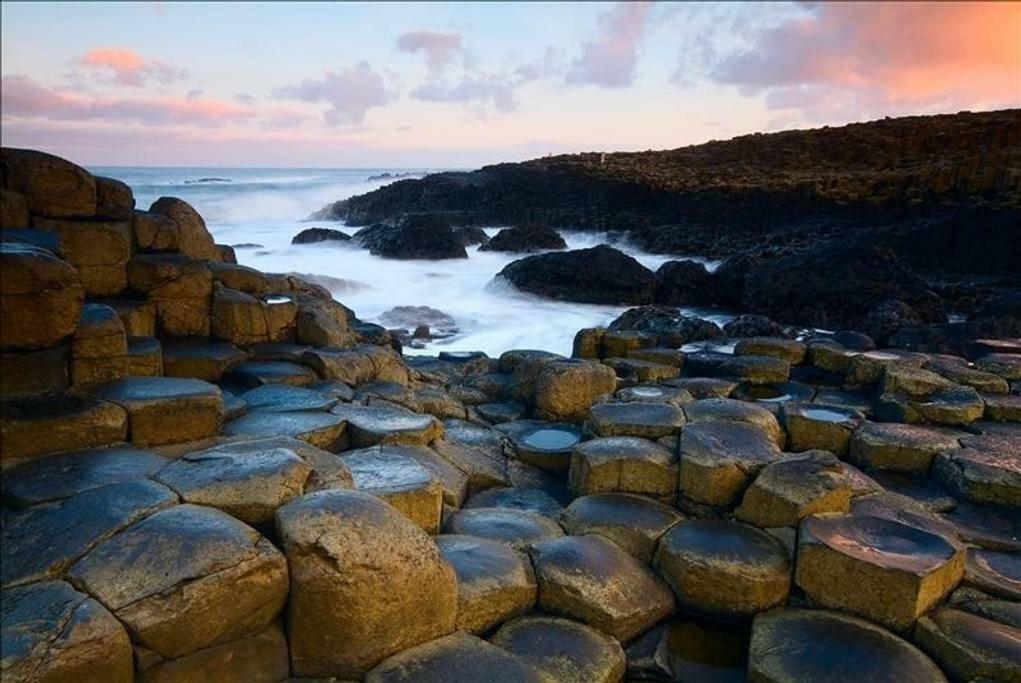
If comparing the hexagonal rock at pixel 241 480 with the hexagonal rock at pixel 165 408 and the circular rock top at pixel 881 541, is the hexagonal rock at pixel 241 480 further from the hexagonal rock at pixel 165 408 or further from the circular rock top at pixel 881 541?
the circular rock top at pixel 881 541

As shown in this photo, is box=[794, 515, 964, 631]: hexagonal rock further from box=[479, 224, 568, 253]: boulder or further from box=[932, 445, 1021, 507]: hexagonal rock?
box=[479, 224, 568, 253]: boulder

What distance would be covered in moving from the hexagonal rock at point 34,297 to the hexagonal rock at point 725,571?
3.63 m

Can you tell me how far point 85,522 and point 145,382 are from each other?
156cm

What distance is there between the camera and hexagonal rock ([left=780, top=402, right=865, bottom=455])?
5.36 m

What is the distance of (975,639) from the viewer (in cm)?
321

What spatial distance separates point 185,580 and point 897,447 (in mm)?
4882

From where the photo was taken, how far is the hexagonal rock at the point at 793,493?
3.89 meters

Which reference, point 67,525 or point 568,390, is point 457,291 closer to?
point 568,390

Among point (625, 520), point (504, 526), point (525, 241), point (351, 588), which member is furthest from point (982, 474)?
point (525, 241)

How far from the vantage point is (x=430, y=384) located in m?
7.12

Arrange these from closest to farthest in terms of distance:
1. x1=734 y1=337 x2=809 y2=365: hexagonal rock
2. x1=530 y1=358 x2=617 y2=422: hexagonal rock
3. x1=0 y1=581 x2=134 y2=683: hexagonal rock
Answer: x1=0 y1=581 x2=134 y2=683: hexagonal rock
x1=530 y1=358 x2=617 y2=422: hexagonal rock
x1=734 y1=337 x2=809 y2=365: hexagonal rock

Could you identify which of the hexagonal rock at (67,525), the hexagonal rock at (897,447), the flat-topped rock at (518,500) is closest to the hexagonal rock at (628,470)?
the flat-topped rock at (518,500)

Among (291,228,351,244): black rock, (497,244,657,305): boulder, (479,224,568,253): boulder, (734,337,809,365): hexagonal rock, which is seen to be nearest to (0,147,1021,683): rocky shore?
(734,337,809,365): hexagonal rock

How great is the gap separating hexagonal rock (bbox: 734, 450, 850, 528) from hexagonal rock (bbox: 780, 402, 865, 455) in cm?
126
